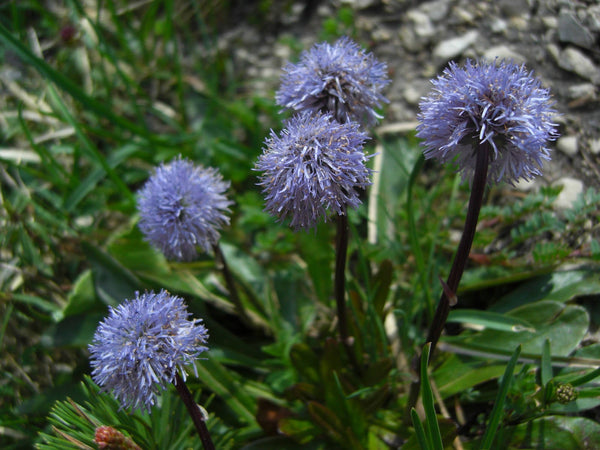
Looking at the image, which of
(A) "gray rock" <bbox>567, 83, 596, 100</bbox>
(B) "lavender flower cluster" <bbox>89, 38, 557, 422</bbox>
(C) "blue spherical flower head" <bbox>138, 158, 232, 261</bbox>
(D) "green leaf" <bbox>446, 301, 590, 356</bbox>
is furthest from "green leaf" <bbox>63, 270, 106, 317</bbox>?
(A) "gray rock" <bbox>567, 83, 596, 100</bbox>

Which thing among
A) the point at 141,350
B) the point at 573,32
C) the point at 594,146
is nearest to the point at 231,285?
the point at 141,350

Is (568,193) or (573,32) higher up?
(573,32)

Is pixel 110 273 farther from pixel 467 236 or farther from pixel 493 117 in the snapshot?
pixel 493 117

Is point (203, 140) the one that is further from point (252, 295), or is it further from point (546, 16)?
point (546, 16)

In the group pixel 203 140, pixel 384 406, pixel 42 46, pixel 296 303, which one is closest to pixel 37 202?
pixel 203 140

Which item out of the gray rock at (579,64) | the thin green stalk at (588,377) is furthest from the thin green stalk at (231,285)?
the gray rock at (579,64)

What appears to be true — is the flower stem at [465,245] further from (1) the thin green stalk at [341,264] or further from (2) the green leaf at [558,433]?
(2) the green leaf at [558,433]
